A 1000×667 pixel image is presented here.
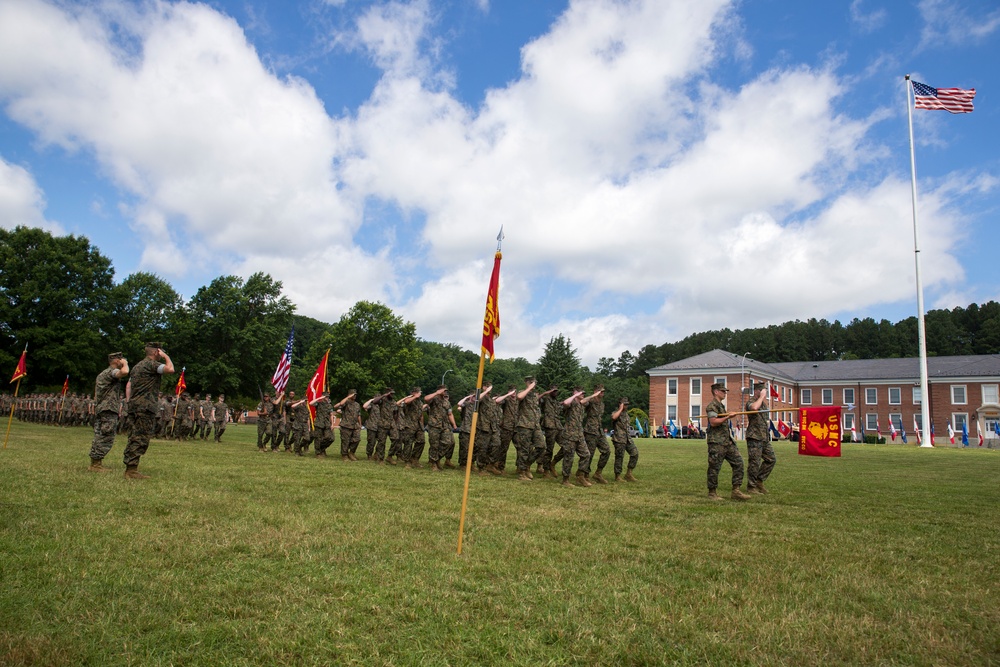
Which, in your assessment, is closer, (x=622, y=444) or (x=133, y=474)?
(x=133, y=474)

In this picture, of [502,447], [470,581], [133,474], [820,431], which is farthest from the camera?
[502,447]

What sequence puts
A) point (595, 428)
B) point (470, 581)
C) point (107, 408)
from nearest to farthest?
point (470, 581)
point (107, 408)
point (595, 428)

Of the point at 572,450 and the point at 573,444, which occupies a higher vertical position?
the point at 573,444

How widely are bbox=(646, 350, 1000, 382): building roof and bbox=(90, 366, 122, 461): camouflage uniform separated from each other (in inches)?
3181

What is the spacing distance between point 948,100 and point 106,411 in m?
46.2

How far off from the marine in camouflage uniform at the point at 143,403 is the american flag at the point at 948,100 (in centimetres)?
4381

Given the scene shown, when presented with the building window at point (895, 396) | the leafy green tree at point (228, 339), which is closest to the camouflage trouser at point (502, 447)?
the leafy green tree at point (228, 339)

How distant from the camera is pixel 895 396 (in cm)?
8700

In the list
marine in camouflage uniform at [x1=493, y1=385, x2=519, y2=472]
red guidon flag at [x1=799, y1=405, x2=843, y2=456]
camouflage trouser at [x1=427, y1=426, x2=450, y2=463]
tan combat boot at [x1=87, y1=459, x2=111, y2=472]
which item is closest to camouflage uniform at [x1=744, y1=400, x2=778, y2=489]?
red guidon flag at [x1=799, y1=405, x2=843, y2=456]

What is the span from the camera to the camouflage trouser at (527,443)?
15.8 metres

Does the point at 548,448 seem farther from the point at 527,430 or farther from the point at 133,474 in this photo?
the point at 133,474

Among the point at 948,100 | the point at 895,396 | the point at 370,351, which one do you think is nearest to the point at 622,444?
the point at 948,100

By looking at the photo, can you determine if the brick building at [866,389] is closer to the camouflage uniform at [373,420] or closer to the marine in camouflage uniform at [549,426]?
the camouflage uniform at [373,420]

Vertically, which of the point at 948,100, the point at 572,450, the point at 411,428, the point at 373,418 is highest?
the point at 948,100
